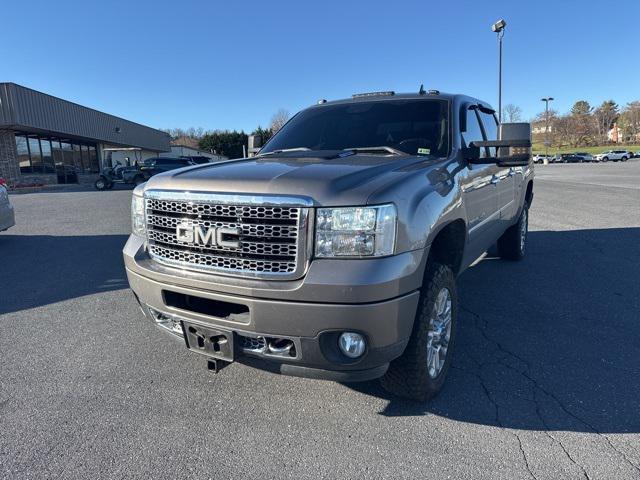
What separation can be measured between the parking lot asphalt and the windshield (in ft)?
5.48

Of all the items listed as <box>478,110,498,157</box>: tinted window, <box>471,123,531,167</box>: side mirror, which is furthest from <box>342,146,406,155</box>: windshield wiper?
<box>478,110,498,157</box>: tinted window

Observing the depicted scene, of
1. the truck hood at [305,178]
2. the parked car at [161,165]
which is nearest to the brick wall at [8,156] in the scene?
the parked car at [161,165]

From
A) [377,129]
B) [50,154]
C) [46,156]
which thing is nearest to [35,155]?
[46,156]

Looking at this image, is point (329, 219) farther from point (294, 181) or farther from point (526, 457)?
point (526, 457)

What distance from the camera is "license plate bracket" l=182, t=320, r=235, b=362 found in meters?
2.39

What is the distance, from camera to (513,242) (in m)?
6.11

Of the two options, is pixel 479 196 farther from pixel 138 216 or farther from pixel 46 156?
pixel 46 156

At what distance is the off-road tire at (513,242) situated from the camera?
6.07 metres

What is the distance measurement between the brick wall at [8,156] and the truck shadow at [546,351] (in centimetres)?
2829

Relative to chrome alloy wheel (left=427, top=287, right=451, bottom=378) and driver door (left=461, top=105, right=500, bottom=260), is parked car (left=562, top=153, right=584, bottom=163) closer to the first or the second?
driver door (left=461, top=105, right=500, bottom=260)

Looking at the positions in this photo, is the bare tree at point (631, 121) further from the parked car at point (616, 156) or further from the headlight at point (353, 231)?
the headlight at point (353, 231)

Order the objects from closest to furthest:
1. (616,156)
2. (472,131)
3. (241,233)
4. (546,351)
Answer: (241,233), (546,351), (472,131), (616,156)

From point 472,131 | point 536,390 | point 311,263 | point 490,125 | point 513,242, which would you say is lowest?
point 536,390

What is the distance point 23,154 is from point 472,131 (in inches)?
1194
